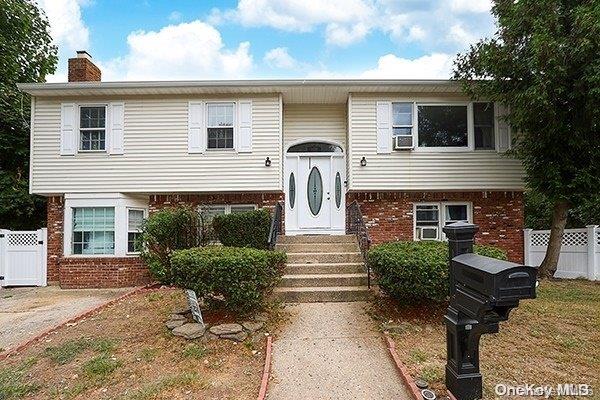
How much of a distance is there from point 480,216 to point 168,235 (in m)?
8.19

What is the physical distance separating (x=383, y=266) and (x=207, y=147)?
632 cm

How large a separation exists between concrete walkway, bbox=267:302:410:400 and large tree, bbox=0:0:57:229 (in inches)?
427

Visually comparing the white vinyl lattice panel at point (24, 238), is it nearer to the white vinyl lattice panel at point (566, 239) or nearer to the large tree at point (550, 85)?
the large tree at point (550, 85)

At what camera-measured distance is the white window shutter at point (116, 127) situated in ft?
33.5

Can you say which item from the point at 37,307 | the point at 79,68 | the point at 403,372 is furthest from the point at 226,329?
the point at 79,68

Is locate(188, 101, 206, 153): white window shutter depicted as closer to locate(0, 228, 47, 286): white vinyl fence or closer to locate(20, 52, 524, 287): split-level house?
locate(20, 52, 524, 287): split-level house

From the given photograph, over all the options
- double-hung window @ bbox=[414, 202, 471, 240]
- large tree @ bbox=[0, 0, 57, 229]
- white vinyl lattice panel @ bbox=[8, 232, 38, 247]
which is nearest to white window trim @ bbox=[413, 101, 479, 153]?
double-hung window @ bbox=[414, 202, 471, 240]

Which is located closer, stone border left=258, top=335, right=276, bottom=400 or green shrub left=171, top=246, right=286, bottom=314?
stone border left=258, top=335, right=276, bottom=400

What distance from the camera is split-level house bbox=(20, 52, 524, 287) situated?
10125 mm

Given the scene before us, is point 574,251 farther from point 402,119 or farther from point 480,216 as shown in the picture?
point 402,119

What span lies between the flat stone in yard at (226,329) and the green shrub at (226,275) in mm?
318

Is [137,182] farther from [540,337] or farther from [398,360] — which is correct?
[540,337]

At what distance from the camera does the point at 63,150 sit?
1016cm

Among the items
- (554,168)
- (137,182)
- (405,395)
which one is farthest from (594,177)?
(137,182)
